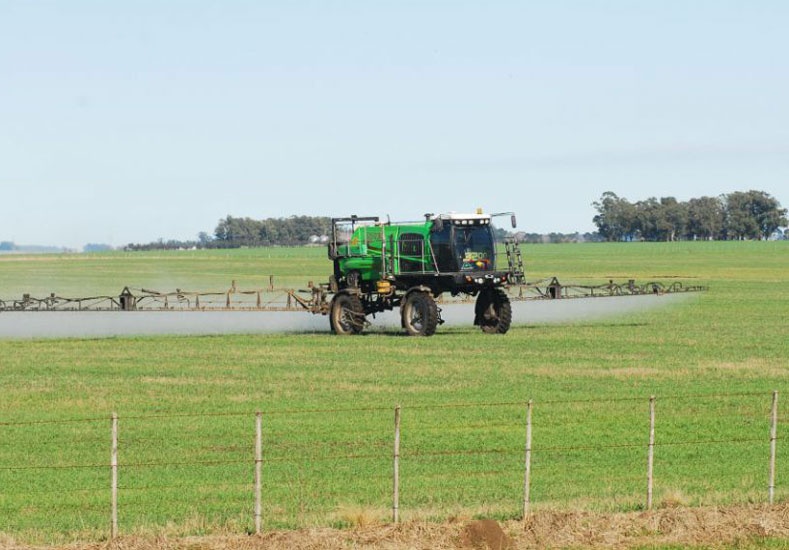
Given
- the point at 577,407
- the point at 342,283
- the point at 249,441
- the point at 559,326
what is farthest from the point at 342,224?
the point at 249,441

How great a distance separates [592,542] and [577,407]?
1186cm

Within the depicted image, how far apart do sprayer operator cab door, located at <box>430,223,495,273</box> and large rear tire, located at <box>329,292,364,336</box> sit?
3.32m

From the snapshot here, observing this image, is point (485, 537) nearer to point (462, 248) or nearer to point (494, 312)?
point (462, 248)

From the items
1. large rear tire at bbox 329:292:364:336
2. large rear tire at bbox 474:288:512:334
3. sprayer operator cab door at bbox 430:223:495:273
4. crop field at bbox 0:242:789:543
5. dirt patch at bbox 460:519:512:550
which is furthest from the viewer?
large rear tire at bbox 329:292:364:336

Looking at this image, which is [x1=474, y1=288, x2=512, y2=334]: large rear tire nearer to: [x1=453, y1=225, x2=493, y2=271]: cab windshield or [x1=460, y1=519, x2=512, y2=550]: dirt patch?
[x1=453, y1=225, x2=493, y2=271]: cab windshield

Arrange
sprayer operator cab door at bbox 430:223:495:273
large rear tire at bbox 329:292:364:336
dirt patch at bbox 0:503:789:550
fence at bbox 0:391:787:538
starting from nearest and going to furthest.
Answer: dirt patch at bbox 0:503:789:550 → fence at bbox 0:391:787:538 → sprayer operator cab door at bbox 430:223:495:273 → large rear tire at bbox 329:292:364:336

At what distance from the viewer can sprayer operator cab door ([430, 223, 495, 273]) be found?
46.3m

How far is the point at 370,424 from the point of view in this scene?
26.4 meters

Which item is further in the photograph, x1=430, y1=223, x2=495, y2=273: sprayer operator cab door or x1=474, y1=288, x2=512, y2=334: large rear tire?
x1=474, y1=288, x2=512, y2=334: large rear tire

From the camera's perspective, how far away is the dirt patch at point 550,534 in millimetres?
16453

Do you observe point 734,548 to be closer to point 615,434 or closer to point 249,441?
point 615,434

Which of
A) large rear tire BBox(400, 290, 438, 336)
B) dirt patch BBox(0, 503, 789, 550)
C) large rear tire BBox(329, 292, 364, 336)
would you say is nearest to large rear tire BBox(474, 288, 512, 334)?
large rear tire BBox(400, 290, 438, 336)

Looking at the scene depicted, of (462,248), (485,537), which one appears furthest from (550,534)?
(462,248)

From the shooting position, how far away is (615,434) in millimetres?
25406
